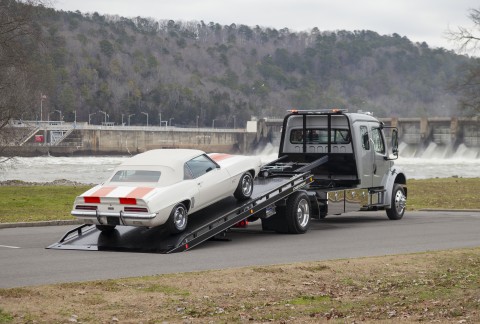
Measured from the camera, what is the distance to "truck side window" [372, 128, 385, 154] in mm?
23719

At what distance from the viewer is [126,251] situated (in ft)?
54.9

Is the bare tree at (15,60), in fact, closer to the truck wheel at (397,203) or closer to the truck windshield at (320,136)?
the truck windshield at (320,136)

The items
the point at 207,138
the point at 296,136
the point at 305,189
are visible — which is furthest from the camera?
the point at 207,138

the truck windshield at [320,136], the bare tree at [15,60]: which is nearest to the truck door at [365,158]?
the truck windshield at [320,136]

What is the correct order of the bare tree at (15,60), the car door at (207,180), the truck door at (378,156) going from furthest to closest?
the bare tree at (15,60) < the truck door at (378,156) < the car door at (207,180)

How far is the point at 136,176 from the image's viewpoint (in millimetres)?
17641

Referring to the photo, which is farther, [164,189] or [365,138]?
[365,138]

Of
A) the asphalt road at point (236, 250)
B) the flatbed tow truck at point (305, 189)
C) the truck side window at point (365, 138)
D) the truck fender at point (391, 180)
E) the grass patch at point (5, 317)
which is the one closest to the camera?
the grass patch at point (5, 317)

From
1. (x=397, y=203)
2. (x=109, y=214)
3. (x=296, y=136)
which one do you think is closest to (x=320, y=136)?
(x=296, y=136)

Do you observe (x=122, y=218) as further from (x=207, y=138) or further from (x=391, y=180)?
(x=207, y=138)

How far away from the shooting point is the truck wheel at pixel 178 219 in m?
16.8

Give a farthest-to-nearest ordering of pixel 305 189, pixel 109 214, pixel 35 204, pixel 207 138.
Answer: pixel 207 138, pixel 35 204, pixel 305 189, pixel 109 214

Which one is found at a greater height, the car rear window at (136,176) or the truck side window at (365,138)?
the truck side window at (365,138)

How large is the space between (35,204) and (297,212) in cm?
1280
